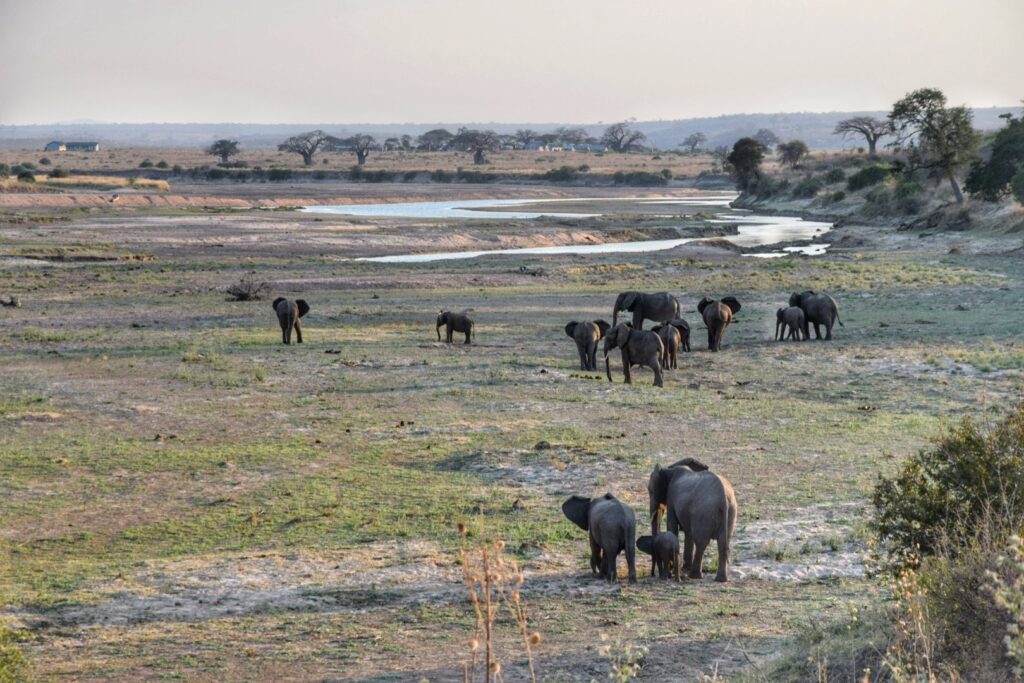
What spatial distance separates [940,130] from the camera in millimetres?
70625

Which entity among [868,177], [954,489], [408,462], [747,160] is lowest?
[408,462]

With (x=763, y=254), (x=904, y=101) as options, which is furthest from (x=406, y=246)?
(x=904, y=101)

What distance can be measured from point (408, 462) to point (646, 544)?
553 centimetres

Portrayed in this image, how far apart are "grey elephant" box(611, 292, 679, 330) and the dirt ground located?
1.81 meters

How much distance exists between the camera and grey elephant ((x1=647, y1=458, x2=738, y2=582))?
1141cm

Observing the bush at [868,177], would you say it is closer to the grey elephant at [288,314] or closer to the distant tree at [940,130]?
the distant tree at [940,130]

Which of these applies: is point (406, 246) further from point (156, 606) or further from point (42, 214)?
point (156, 606)

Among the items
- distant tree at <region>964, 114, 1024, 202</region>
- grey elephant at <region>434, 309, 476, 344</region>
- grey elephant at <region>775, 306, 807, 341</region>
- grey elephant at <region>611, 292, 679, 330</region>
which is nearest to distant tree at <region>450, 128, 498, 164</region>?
distant tree at <region>964, 114, 1024, 202</region>

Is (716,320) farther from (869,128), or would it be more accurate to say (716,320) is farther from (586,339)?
(869,128)

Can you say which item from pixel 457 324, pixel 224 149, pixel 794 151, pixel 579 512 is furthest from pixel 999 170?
pixel 224 149

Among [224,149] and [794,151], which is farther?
[224,149]

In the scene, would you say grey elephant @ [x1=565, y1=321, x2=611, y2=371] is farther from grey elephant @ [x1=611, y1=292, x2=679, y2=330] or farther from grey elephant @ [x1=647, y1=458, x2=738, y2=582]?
grey elephant @ [x1=647, y1=458, x2=738, y2=582]

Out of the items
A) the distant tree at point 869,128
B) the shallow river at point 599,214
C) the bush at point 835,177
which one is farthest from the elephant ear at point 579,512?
the distant tree at point 869,128

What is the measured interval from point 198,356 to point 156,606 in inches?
568
